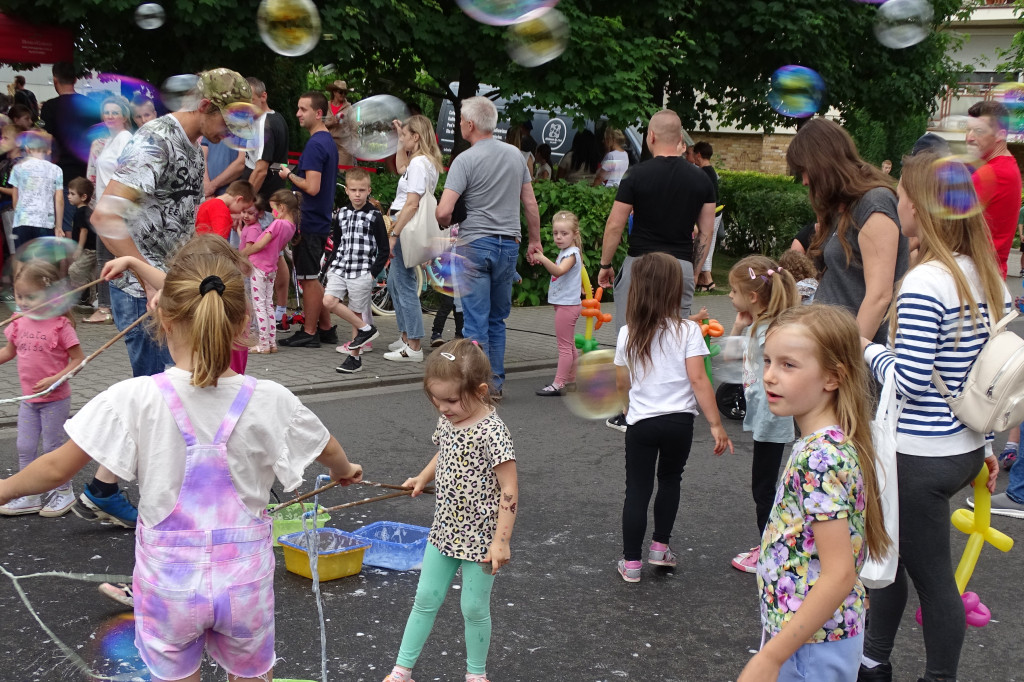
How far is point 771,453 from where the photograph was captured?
14.9ft

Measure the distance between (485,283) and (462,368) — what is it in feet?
13.6

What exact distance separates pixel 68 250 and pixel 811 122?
11.1 feet

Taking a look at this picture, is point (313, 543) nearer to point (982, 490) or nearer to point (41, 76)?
point (982, 490)

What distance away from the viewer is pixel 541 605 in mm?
4230

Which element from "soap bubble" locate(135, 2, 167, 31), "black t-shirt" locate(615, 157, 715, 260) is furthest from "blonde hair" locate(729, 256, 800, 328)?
"soap bubble" locate(135, 2, 167, 31)

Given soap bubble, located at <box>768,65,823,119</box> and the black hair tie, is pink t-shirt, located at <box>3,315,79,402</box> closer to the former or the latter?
the black hair tie

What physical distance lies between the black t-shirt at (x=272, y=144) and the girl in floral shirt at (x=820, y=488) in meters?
7.54

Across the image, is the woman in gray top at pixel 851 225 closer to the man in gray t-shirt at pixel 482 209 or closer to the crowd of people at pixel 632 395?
the crowd of people at pixel 632 395

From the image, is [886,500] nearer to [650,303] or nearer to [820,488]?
[820,488]

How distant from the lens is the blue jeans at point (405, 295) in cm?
880

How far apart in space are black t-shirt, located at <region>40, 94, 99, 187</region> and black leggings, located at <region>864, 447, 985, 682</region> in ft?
31.6

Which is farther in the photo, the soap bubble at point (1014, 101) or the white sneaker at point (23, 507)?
the soap bubble at point (1014, 101)

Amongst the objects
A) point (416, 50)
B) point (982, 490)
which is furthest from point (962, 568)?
point (416, 50)

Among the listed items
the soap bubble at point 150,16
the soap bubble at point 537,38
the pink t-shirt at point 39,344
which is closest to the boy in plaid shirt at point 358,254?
the soap bubble at point 537,38
